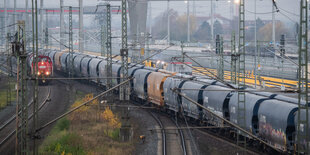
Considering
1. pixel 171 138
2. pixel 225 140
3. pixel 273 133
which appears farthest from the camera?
pixel 171 138

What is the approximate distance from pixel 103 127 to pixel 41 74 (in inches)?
771

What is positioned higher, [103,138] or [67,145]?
[67,145]

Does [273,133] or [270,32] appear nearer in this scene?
[273,133]

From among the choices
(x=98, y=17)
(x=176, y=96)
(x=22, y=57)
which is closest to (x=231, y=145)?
(x=176, y=96)

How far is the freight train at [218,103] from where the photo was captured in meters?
17.2

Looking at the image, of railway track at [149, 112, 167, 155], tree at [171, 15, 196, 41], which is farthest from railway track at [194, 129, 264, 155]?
tree at [171, 15, 196, 41]

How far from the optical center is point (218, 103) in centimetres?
2283

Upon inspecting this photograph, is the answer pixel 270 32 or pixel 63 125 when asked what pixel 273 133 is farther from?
pixel 270 32

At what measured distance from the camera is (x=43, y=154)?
1975cm

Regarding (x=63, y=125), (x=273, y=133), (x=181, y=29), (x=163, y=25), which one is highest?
(x=163, y=25)

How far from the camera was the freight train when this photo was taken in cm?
1720

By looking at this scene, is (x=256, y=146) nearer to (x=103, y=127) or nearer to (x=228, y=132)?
(x=228, y=132)

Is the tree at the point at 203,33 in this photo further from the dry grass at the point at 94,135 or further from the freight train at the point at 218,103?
the dry grass at the point at 94,135

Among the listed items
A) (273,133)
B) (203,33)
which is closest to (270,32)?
(203,33)
